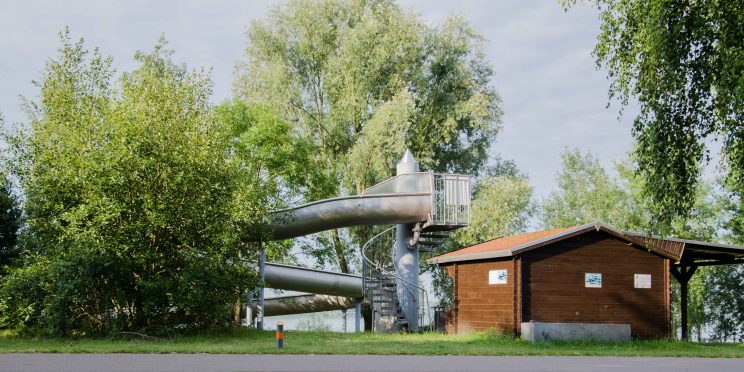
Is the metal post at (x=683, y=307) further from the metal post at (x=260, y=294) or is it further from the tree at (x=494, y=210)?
the metal post at (x=260, y=294)

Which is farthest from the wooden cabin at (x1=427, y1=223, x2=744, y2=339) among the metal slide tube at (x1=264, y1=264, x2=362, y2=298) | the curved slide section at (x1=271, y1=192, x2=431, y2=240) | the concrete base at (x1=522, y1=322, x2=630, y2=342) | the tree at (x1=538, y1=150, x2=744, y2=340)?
the tree at (x1=538, y1=150, x2=744, y2=340)

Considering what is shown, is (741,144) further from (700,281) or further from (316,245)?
(700,281)

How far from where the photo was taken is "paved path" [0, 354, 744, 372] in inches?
412

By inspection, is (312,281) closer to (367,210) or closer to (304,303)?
(304,303)

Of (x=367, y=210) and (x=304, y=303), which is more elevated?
(x=367, y=210)

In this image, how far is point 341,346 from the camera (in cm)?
1518

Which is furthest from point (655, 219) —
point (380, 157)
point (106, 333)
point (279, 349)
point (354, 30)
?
point (354, 30)

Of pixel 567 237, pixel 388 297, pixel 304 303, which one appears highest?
pixel 567 237

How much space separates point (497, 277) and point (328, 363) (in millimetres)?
9943

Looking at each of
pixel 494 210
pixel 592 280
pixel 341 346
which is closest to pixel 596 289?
pixel 592 280

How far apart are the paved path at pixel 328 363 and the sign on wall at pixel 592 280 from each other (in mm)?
6111

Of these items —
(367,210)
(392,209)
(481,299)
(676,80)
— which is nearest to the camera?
(676,80)

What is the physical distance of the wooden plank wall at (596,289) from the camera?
19516 mm

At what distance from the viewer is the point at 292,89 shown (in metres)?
35.2
